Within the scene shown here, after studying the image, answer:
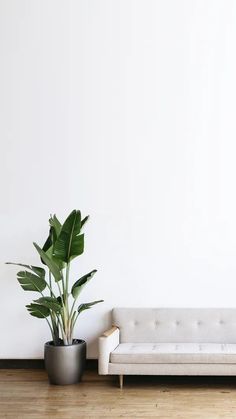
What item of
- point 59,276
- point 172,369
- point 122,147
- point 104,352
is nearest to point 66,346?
point 104,352

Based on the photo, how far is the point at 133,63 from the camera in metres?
5.33

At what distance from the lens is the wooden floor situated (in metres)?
3.91

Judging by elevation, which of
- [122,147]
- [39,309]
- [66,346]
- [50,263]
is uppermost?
[122,147]

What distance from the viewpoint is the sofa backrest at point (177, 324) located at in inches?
194

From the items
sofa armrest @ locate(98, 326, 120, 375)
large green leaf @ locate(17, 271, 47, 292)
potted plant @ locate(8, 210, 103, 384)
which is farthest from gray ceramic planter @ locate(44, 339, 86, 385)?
large green leaf @ locate(17, 271, 47, 292)

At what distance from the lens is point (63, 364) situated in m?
4.64

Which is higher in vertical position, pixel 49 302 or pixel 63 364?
pixel 49 302

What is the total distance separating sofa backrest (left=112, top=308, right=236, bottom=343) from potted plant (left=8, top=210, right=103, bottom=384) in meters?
0.45

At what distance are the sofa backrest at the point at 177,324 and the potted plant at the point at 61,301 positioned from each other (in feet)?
1.46

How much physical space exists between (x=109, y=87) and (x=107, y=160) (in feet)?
2.38

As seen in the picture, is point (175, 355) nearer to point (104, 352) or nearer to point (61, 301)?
point (104, 352)

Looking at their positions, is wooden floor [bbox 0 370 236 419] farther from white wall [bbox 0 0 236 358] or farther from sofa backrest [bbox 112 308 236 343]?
white wall [bbox 0 0 236 358]

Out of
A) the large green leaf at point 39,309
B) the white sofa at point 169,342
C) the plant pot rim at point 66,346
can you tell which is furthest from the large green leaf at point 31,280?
the white sofa at point 169,342

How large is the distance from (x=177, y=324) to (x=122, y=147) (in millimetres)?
1774
